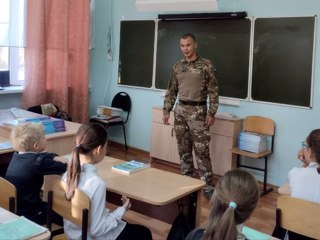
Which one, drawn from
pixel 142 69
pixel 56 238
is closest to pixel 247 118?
pixel 142 69

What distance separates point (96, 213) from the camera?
196cm

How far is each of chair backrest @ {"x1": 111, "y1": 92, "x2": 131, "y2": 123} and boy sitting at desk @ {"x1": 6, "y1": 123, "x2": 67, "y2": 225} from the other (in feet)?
11.6

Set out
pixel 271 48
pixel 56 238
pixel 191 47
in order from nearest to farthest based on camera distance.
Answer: pixel 56 238 → pixel 191 47 → pixel 271 48

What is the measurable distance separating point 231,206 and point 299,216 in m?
0.73

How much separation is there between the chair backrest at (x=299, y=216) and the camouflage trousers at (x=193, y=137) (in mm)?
2201

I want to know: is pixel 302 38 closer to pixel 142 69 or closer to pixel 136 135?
pixel 142 69

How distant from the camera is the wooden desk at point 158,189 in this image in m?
2.13

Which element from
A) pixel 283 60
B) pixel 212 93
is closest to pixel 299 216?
pixel 212 93

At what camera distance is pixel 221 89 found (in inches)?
194

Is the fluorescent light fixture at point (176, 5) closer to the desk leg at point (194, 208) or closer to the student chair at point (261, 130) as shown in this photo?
the student chair at point (261, 130)

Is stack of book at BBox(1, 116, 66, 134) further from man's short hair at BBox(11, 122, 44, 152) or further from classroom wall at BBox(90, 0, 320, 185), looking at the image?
classroom wall at BBox(90, 0, 320, 185)

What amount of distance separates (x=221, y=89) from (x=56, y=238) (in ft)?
10.3

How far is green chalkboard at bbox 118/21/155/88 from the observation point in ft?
18.6

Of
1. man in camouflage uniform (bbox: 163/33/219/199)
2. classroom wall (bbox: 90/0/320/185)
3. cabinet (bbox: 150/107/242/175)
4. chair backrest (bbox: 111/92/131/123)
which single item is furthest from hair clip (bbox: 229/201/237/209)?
chair backrest (bbox: 111/92/131/123)
